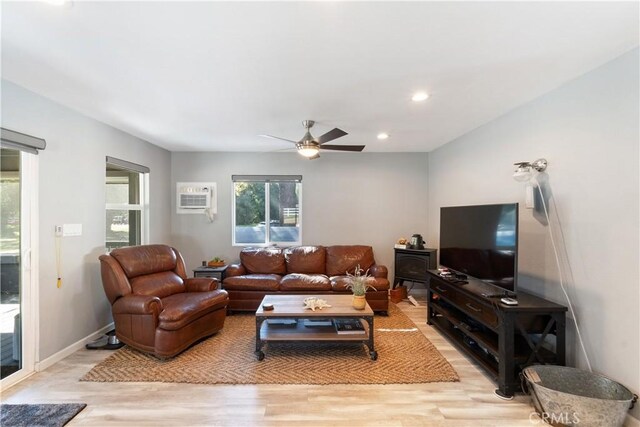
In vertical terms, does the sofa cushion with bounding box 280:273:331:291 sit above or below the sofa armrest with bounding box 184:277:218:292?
below

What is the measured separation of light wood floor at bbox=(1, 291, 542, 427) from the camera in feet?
6.59

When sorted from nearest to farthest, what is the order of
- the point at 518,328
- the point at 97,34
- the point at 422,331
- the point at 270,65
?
the point at 97,34 → the point at 270,65 → the point at 518,328 → the point at 422,331

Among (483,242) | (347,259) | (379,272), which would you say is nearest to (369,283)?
(379,272)

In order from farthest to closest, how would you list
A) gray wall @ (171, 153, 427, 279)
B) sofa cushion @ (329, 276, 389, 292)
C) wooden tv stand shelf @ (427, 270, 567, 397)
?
gray wall @ (171, 153, 427, 279) < sofa cushion @ (329, 276, 389, 292) < wooden tv stand shelf @ (427, 270, 567, 397)

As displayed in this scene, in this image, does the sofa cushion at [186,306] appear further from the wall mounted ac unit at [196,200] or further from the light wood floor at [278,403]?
the wall mounted ac unit at [196,200]

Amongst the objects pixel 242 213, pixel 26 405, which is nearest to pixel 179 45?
pixel 26 405

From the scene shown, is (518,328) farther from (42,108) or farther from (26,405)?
(42,108)

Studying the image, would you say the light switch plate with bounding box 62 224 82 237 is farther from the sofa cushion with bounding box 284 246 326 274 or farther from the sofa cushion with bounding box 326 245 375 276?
the sofa cushion with bounding box 326 245 375 276

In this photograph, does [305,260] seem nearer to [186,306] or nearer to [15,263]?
[186,306]

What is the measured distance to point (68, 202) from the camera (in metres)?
2.98

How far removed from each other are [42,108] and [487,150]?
186 inches

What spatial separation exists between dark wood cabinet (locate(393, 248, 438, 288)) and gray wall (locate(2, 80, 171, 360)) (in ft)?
13.6

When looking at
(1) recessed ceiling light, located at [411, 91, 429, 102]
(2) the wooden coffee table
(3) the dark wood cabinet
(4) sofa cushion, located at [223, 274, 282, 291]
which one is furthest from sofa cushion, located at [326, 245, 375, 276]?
(1) recessed ceiling light, located at [411, 91, 429, 102]

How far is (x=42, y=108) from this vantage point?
2.68 metres
